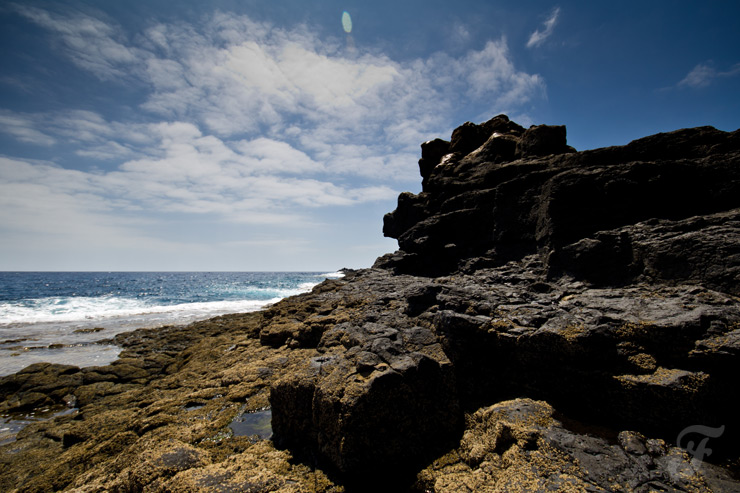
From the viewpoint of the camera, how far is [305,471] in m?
5.75

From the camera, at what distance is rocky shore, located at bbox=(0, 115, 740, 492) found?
193 inches

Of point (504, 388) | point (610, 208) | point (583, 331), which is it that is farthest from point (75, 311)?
point (610, 208)

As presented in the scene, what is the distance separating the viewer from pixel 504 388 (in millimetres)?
6875

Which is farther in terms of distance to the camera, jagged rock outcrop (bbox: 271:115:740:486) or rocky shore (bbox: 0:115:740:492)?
jagged rock outcrop (bbox: 271:115:740:486)

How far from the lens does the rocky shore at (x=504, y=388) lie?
4.91 meters

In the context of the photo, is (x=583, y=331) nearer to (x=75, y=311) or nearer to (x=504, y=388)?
(x=504, y=388)

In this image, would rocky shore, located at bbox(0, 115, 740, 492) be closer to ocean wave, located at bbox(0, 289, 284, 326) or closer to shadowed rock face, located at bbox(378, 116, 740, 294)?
shadowed rock face, located at bbox(378, 116, 740, 294)

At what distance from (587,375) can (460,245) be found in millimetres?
17874

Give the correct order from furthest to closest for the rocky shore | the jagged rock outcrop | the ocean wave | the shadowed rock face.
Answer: the ocean wave < the shadowed rock face < the jagged rock outcrop < the rocky shore

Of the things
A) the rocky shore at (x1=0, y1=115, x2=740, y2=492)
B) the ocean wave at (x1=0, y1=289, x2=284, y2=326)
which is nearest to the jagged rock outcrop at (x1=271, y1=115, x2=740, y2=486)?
the rocky shore at (x1=0, y1=115, x2=740, y2=492)

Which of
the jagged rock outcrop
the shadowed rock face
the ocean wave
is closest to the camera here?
the jagged rock outcrop

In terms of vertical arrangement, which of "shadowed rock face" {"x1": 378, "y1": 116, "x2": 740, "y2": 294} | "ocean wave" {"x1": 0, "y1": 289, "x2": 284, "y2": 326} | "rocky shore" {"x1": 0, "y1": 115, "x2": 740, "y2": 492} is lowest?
"ocean wave" {"x1": 0, "y1": 289, "x2": 284, "y2": 326}

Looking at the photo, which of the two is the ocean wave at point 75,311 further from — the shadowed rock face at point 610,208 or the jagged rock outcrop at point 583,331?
the jagged rock outcrop at point 583,331

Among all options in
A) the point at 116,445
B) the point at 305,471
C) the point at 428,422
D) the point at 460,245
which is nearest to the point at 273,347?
the point at 116,445
